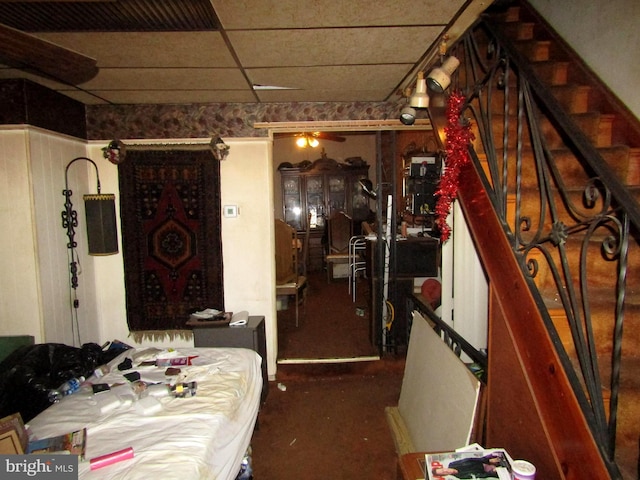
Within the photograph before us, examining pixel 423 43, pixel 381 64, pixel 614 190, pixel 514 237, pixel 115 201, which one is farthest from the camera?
pixel 115 201

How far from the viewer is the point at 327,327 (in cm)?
461

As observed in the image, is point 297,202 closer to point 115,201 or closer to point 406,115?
point 115,201

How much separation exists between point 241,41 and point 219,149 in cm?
139

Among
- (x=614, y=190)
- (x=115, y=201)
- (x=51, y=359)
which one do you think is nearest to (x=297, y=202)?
(x=115, y=201)

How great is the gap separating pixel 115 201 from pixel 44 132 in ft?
2.51

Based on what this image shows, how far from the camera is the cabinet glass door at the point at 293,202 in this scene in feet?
24.1

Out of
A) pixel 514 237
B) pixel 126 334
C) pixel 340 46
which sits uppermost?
pixel 340 46

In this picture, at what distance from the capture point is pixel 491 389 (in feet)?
6.01

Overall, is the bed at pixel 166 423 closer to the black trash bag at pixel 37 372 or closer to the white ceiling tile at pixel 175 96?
the black trash bag at pixel 37 372

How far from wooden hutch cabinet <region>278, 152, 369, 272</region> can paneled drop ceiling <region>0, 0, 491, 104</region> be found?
4277 millimetres

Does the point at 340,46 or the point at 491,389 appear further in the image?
the point at 340,46

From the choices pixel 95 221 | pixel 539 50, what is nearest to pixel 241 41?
pixel 95 221

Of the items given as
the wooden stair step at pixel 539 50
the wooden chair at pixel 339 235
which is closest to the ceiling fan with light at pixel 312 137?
the wooden chair at pixel 339 235

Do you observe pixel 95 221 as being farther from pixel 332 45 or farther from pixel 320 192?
pixel 320 192
